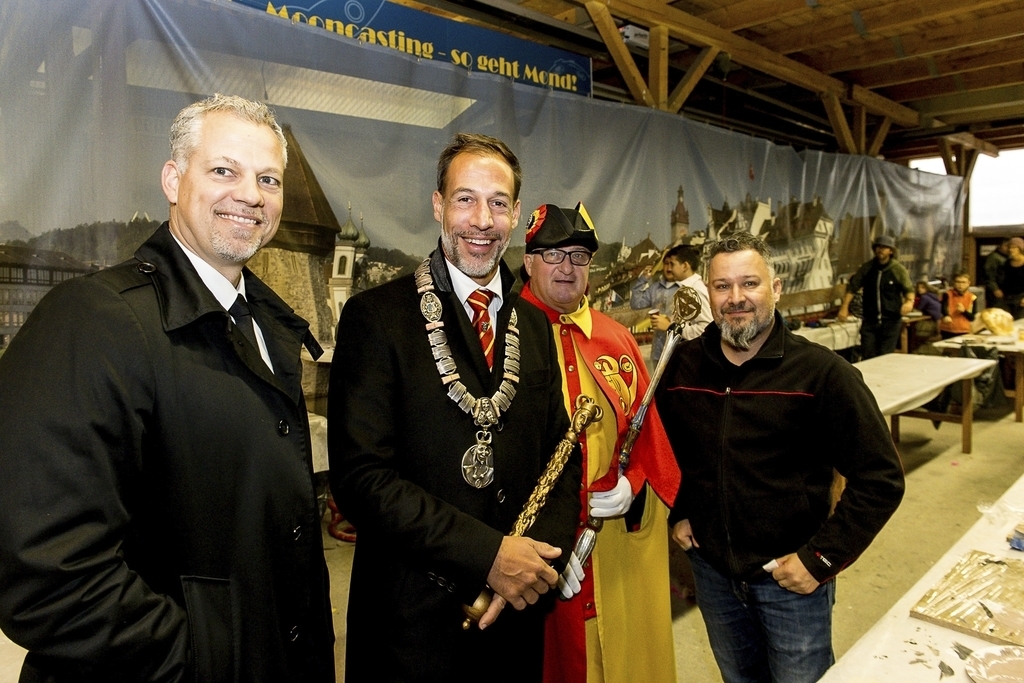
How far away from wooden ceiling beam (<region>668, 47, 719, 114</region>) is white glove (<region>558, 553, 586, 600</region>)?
4.37 meters

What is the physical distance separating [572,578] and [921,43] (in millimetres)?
6480

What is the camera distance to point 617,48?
4.60m

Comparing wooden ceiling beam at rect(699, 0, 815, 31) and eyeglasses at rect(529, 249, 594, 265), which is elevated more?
wooden ceiling beam at rect(699, 0, 815, 31)

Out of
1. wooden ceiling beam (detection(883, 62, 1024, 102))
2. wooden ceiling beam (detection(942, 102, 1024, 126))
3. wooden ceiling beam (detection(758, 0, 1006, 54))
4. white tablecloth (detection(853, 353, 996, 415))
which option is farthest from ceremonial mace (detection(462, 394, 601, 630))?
wooden ceiling beam (detection(942, 102, 1024, 126))

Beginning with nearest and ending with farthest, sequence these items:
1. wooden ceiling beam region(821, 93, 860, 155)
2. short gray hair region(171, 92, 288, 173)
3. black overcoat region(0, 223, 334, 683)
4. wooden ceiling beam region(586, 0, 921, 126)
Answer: black overcoat region(0, 223, 334, 683), short gray hair region(171, 92, 288, 173), wooden ceiling beam region(586, 0, 921, 126), wooden ceiling beam region(821, 93, 860, 155)

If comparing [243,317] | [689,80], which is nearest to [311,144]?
[243,317]

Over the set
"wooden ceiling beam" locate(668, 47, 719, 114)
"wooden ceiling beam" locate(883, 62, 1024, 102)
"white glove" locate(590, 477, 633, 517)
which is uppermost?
"wooden ceiling beam" locate(883, 62, 1024, 102)

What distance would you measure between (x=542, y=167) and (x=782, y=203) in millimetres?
3535

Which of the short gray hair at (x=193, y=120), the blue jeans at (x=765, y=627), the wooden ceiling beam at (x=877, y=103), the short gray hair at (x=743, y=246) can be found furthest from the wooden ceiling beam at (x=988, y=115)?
the short gray hair at (x=193, y=120)

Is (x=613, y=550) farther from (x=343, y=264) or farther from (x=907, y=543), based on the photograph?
(x=907, y=543)

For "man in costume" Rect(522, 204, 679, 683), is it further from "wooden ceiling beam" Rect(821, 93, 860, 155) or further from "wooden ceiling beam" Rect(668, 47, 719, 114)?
"wooden ceiling beam" Rect(821, 93, 860, 155)

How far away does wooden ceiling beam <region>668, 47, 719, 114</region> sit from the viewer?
16.7 ft

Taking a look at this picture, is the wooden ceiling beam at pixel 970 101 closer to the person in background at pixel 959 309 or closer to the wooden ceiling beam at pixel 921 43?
the person in background at pixel 959 309

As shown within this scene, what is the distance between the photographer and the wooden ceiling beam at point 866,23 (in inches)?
190
